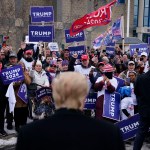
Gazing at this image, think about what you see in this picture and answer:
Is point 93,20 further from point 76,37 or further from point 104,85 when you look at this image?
point 104,85

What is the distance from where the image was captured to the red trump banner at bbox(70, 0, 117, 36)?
12641 mm

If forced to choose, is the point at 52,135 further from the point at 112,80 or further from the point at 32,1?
the point at 32,1

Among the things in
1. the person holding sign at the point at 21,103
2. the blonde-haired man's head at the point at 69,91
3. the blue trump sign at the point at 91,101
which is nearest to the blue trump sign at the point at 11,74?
the person holding sign at the point at 21,103

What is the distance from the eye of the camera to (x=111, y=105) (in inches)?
280

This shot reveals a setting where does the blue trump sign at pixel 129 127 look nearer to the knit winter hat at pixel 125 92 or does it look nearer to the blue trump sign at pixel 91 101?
the knit winter hat at pixel 125 92

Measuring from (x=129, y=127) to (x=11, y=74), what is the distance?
2.43 m

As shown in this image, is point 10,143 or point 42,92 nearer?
point 10,143

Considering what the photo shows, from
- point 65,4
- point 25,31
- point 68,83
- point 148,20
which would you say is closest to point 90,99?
point 68,83

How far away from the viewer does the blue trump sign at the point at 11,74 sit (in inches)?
284

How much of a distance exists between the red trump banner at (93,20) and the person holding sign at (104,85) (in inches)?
222

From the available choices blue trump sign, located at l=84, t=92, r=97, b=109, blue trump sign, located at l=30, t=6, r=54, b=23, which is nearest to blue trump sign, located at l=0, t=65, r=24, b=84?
blue trump sign, located at l=84, t=92, r=97, b=109

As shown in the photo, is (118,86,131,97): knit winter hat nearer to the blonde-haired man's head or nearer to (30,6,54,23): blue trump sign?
the blonde-haired man's head

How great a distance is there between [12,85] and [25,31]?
1172 inches

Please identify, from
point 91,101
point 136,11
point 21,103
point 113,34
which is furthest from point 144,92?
point 136,11
